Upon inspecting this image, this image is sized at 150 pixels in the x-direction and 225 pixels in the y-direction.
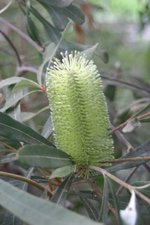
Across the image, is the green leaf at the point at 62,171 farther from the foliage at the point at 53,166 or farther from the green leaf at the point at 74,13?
the green leaf at the point at 74,13

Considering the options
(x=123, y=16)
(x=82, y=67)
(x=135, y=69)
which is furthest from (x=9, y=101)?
(x=123, y=16)

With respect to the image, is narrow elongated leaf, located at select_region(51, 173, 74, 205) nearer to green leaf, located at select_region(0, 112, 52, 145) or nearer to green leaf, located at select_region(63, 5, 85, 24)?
green leaf, located at select_region(0, 112, 52, 145)

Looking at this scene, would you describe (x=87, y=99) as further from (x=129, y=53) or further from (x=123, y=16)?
(x=123, y=16)

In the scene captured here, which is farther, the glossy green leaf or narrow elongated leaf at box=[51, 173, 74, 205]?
the glossy green leaf

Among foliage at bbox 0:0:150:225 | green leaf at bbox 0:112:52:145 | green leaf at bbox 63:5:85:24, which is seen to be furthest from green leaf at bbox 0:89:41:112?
green leaf at bbox 63:5:85:24

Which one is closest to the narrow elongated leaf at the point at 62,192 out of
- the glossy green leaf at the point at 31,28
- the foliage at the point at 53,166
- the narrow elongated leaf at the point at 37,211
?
the foliage at the point at 53,166

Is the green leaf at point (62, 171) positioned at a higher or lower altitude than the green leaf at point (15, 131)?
lower
